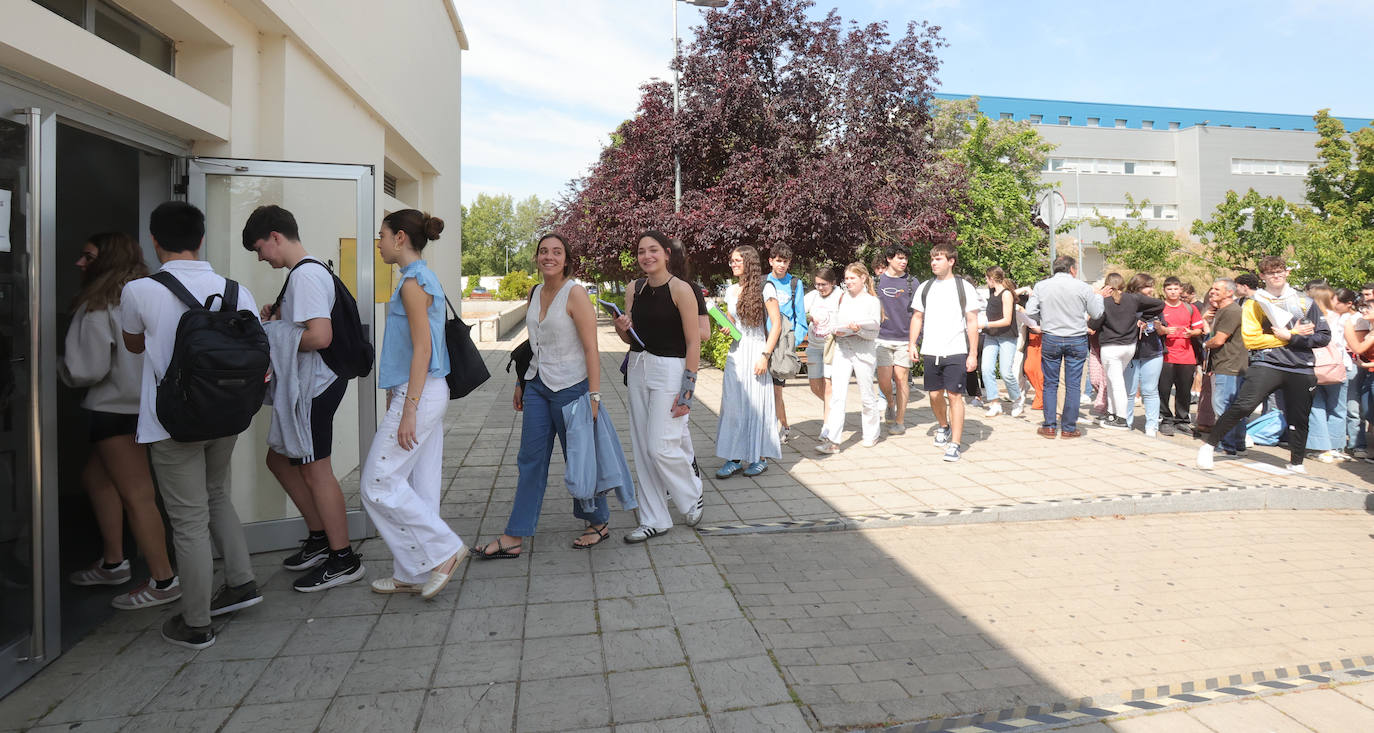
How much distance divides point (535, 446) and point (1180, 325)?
763cm

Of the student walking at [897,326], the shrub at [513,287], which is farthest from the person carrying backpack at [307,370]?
the shrub at [513,287]

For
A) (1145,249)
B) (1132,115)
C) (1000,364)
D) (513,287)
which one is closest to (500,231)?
(513,287)

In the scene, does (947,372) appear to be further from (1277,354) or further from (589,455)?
(589,455)

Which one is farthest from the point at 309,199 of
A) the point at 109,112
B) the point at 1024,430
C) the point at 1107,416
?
the point at 1107,416

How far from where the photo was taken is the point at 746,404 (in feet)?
A: 20.8

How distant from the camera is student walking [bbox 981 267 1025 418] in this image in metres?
9.89

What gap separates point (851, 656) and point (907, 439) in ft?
16.4

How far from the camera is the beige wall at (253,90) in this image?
11.4 feet

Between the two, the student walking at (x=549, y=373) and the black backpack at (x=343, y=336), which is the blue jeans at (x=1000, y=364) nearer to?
the student walking at (x=549, y=373)

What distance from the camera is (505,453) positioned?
7527 millimetres

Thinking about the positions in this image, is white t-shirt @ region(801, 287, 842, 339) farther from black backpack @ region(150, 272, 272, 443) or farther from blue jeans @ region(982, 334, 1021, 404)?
black backpack @ region(150, 272, 272, 443)

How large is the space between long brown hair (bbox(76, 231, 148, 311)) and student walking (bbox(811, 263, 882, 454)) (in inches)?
208

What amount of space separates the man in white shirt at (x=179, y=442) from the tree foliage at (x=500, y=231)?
3099 inches

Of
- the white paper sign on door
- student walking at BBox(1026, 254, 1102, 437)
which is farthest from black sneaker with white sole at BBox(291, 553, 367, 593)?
student walking at BBox(1026, 254, 1102, 437)
